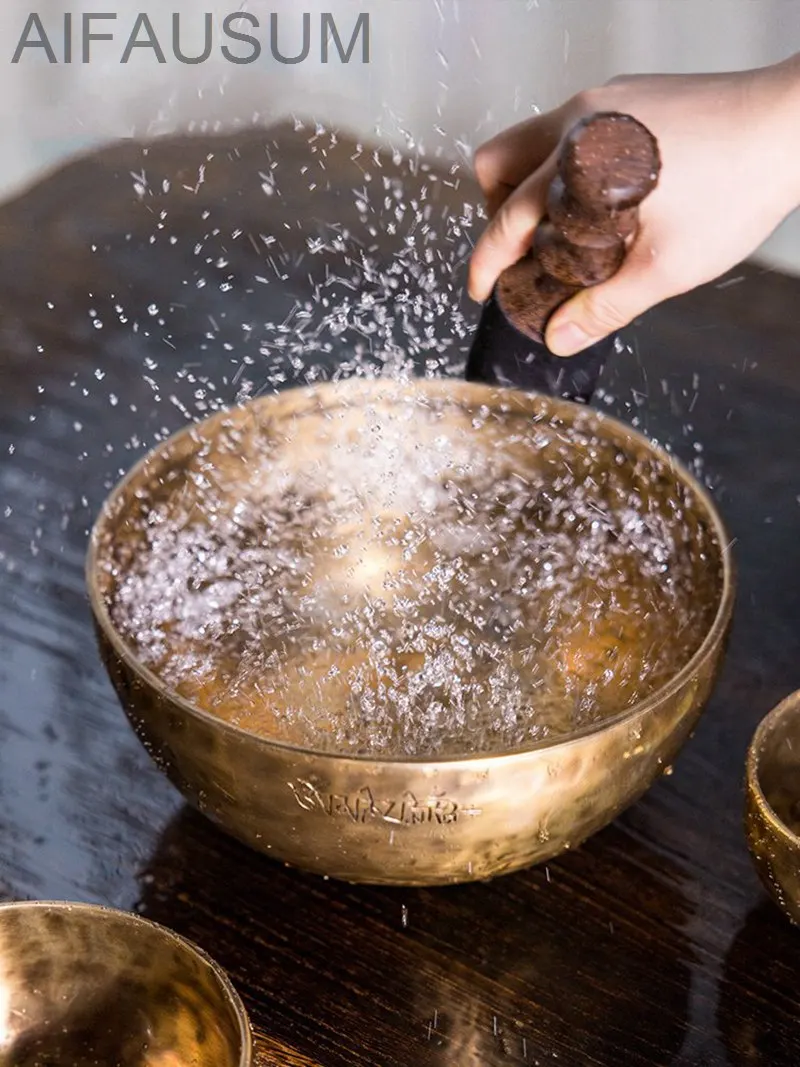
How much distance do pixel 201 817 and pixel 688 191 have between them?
0.45 m

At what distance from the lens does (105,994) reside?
0.60 m

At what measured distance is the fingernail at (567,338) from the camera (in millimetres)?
755

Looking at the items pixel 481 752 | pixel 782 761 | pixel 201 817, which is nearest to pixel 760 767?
pixel 782 761

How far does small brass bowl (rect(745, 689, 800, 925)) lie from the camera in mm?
609

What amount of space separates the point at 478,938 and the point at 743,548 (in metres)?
0.39

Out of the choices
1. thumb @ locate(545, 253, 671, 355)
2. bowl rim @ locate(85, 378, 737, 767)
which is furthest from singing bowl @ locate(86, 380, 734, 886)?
thumb @ locate(545, 253, 671, 355)

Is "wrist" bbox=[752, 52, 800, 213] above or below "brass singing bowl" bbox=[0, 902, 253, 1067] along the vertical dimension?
above

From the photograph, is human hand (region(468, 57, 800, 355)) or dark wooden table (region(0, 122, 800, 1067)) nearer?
dark wooden table (region(0, 122, 800, 1067))

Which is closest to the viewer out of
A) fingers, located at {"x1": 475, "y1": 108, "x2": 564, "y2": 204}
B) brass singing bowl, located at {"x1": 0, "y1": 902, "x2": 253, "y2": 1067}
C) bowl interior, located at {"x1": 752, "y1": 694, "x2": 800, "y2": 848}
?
brass singing bowl, located at {"x1": 0, "y1": 902, "x2": 253, "y2": 1067}

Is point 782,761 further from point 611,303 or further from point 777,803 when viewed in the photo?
point 611,303

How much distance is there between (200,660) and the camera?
2.73ft

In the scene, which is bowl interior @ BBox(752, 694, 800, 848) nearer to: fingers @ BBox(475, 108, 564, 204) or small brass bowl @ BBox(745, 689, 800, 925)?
small brass bowl @ BBox(745, 689, 800, 925)

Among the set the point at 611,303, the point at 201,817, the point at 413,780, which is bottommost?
the point at 201,817

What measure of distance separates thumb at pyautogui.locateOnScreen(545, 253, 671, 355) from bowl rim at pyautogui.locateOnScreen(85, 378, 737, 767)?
0.33 feet
